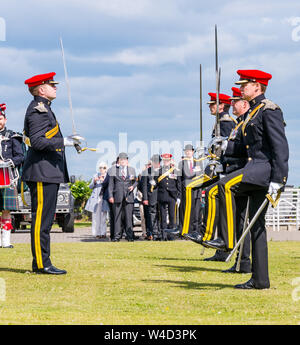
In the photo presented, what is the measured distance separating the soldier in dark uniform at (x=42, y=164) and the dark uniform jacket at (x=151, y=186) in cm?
1094

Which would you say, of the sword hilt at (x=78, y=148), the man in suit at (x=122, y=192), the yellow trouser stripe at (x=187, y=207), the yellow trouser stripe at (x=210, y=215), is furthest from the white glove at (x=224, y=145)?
the man in suit at (x=122, y=192)

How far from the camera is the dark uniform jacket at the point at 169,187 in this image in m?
19.5

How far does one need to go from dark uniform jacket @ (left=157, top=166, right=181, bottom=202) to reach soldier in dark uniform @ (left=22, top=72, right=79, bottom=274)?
10624 millimetres

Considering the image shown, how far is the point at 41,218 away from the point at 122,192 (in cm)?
1000

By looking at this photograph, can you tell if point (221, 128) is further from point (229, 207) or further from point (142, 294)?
point (142, 294)

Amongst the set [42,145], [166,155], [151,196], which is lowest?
[151,196]

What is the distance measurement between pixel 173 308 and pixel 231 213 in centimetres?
298

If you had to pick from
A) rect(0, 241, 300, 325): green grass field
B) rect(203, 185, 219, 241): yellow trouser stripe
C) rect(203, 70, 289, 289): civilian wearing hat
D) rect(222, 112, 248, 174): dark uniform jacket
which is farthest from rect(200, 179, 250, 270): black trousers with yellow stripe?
rect(203, 70, 289, 289): civilian wearing hat

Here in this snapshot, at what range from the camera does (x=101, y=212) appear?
2058 centimetres

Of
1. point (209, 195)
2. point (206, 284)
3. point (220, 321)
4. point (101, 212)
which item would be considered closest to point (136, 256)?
point (209, 195)

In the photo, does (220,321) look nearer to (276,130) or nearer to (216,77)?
(276,130)

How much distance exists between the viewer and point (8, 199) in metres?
13.2

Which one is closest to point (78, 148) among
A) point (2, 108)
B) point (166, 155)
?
point (2, 108)
